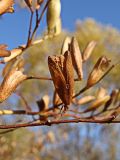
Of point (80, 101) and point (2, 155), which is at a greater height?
point (80, 101)

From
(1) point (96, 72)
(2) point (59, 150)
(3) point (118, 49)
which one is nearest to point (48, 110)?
(1) point (96, 72)

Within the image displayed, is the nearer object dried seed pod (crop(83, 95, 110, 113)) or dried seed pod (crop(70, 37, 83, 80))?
dried seed pod (crop(70, 37, 83, 80))

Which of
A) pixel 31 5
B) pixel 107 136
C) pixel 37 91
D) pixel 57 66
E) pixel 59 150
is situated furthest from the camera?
pixel 107 136

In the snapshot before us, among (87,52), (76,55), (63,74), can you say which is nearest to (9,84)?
(63,74)

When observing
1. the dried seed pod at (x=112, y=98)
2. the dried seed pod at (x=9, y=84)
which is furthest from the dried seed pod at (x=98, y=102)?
the dried seed pod at (x=9, y=84)

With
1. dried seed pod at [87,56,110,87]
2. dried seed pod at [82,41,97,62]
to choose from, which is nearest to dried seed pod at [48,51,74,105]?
dried seed pod at [87,56,110,87]

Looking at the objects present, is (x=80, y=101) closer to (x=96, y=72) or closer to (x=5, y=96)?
(x=96, y=72)

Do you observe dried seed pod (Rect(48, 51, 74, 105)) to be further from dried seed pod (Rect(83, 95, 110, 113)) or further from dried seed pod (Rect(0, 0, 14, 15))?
dried seed pod (Rect(83, 95, 110, 113))
